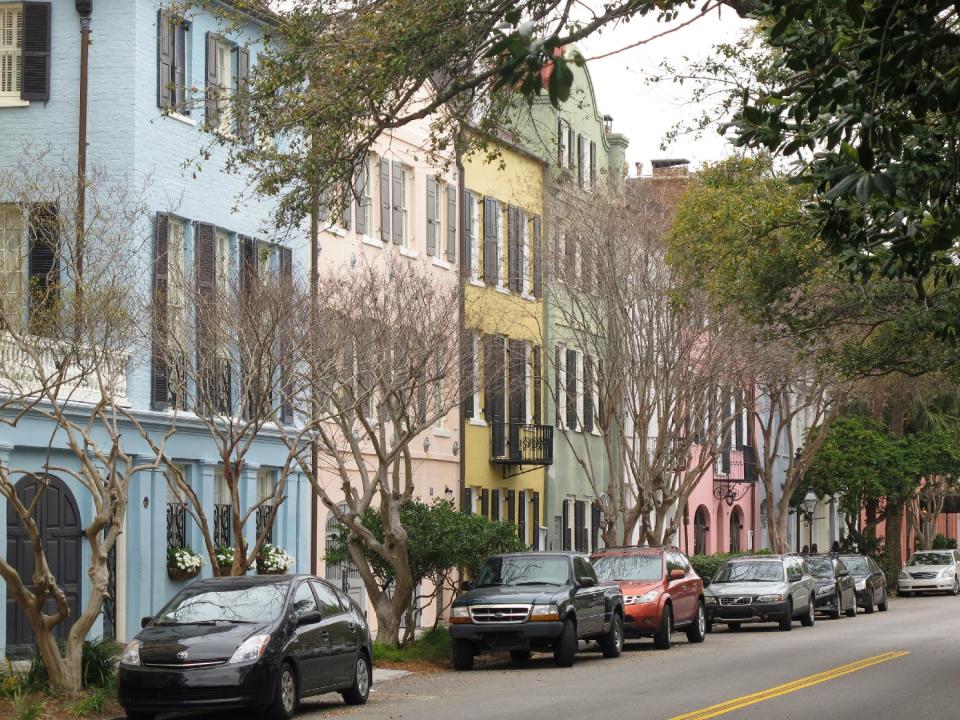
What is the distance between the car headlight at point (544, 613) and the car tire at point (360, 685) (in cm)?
491

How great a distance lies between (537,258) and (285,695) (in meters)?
23.1

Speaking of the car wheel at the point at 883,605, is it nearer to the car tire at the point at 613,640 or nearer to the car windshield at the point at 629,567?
the car windshield at the point at 629,567

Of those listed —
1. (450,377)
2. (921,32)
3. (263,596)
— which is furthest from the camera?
(450,377)

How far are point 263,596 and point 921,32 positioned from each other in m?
11.3

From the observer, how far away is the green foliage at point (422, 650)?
2608 cm

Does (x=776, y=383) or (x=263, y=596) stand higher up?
(x=776, y=383)

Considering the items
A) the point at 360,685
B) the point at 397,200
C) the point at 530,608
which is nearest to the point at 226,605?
the point at 360,685

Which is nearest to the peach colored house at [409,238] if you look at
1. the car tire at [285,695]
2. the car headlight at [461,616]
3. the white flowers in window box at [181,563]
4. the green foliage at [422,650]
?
the white flowers in window box at [181,563]

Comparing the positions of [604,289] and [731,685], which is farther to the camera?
[604,289]

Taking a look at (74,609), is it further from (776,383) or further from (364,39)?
(776,383)

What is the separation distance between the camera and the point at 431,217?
128ft

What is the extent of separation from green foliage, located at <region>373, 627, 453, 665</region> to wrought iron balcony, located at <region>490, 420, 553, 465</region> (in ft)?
47.2

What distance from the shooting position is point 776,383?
42594mm

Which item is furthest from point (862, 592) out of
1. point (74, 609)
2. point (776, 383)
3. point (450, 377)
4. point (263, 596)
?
point (263, 596)
